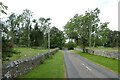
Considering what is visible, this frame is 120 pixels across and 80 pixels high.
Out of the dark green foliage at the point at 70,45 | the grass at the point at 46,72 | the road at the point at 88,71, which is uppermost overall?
the dark green foliage at the point at 70,45

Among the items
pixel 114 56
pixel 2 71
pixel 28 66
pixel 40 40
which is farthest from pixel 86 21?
pixel 2 71

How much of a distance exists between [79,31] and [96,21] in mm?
6922

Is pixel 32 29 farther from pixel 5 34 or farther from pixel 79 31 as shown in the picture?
pixel 5 34

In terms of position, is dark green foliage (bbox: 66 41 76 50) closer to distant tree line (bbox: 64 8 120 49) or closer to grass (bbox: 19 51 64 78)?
distant tree line (bbox: 64 8 120 49)

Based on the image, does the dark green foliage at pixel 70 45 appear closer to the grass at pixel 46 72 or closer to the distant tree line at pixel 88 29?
the distant tree line at pixel 88 29

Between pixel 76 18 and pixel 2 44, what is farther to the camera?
pixel 76 18

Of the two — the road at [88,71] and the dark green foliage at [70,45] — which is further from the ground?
the dark green foliage at [70,45]

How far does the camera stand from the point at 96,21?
9438 cm

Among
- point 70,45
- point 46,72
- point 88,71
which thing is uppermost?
point 70,45

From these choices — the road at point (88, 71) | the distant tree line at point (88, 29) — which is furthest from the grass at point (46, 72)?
the distant tree line at point (88, 29)

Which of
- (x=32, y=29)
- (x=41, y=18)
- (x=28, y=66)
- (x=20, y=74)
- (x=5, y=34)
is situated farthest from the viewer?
(x=41, y=18)

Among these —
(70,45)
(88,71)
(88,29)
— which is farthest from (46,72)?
(70,45)

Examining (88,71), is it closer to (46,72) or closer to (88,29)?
(46,72)

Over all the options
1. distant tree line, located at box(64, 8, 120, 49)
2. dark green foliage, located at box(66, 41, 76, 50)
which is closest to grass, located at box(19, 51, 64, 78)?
distant tree line, located at box(64, 8, 120, 49)
